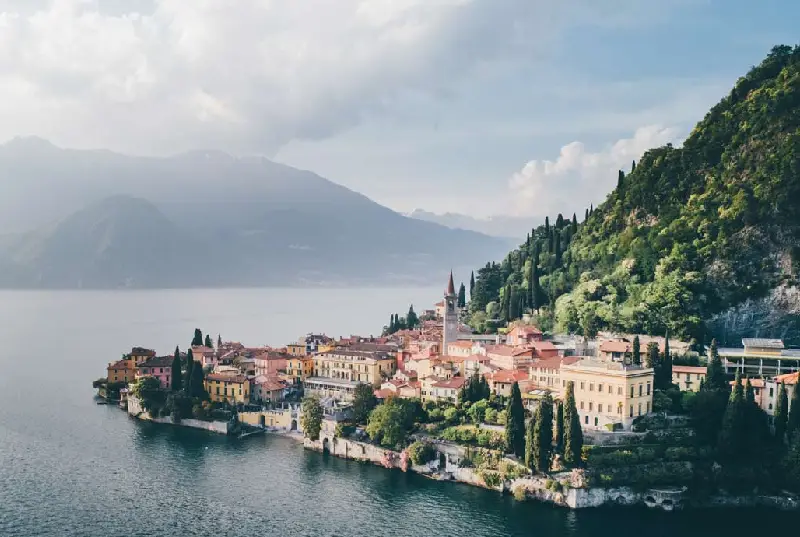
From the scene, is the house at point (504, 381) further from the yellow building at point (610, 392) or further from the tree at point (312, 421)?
the tree at point (312, 421)

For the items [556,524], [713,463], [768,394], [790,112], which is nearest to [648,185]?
[790,112]

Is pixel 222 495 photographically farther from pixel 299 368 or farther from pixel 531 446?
pixel 299 368

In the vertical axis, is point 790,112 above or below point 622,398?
above

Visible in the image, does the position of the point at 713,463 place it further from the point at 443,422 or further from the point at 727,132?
the point at 727,132

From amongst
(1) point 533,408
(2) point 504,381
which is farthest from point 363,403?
(1) point 533,408

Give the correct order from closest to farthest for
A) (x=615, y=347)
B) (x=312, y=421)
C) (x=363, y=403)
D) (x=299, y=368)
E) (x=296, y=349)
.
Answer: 1. (x=312, y=421)
2. (x=363, y=403)
3. (x=615, y=347)
4. (x=299, y=368)
5. (x=296, y=349)

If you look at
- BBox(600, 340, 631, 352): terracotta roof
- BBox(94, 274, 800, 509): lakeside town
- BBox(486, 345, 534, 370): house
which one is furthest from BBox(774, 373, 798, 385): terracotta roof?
BBox(486, 345, 534, 370): house

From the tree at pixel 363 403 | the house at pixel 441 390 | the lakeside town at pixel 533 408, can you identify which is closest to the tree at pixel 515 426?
the lakeside town at pixel 533 408
